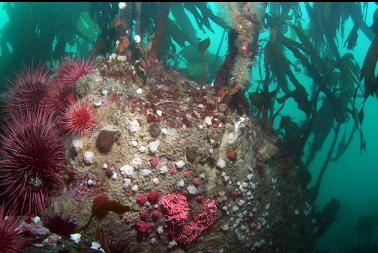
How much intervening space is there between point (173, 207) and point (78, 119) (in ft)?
5.80

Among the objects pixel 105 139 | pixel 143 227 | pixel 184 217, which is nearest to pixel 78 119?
pixel 105 139

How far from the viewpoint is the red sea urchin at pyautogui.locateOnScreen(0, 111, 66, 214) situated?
3.52m

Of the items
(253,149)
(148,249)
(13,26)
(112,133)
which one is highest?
(13,26)

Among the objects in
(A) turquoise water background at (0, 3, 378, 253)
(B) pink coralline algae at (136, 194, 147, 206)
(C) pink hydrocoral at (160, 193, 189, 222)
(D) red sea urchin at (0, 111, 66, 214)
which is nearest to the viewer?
(D) red sea urchin at (0, 111, 66, 214)

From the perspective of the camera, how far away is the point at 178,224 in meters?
4.53

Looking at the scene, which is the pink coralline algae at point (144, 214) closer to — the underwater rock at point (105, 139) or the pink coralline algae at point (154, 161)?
the pink coralline algae at point (154, 161)

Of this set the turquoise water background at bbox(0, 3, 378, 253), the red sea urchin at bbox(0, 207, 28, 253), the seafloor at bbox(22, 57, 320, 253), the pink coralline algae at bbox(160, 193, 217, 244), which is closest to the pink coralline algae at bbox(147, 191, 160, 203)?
the seafloor at bbox(22, 57, 320, 253)

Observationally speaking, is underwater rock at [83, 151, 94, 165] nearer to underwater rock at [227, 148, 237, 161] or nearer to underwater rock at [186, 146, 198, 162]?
underwater rock at [186, 146, 198, 162]

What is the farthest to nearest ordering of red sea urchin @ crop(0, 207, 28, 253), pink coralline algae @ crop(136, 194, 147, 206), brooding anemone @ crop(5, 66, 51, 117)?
1. brooding anemone @ crop(5, 66, 51, 117)
2. pink coralline algae @ crop(136, 194, 147, 206)
3. red sea urchin @ crop(0, 207, 28, 253)

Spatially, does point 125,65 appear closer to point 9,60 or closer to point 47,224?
point 47,224

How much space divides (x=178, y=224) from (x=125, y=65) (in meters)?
2.61

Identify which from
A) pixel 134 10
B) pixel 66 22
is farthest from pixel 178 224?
pixel 66 22

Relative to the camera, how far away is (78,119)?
4.14 m

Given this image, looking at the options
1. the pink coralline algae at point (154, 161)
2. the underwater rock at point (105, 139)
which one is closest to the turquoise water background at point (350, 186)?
the pink coralline algae at point (154, 161)
